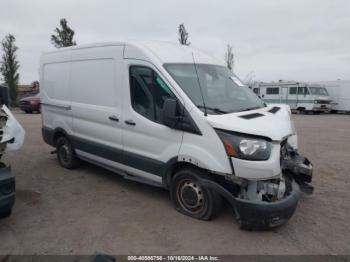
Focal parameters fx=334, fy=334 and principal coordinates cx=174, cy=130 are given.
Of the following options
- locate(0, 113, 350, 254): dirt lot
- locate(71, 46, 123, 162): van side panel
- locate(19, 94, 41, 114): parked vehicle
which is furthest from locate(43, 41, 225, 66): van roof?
locate(19, 94, 41, 114): parked vehicle

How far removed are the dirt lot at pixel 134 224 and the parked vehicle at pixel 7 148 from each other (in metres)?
0.46

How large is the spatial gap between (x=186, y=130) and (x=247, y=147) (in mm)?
845

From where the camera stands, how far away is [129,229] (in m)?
4.21

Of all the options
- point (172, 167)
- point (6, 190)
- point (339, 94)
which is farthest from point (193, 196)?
point (339, 94)

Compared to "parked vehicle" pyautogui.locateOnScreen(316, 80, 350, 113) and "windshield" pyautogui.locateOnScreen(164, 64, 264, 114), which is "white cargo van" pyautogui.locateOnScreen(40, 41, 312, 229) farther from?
"parked vehicle" pyautogui.locateOnScreen(316, 80, 350, 113)

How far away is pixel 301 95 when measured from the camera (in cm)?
2814

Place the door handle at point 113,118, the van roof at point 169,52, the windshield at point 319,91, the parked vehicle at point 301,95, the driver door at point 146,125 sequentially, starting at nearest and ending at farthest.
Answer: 1. the driver door at point 146,125
2. the van roof at point 169,52
3. the door handle at point 113,118
4. the parked vehicle at point 301,95
5. the windshield at point 319,91

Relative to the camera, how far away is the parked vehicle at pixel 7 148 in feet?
12.4

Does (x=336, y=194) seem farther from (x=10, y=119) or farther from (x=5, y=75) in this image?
(x=5, y=75)

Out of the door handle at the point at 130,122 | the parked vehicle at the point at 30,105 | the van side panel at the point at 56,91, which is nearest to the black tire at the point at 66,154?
the van side panel at the point at 56,91

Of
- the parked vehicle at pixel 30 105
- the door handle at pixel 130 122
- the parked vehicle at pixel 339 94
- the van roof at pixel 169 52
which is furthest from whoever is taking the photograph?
the parked vehicle at pixel 339 94

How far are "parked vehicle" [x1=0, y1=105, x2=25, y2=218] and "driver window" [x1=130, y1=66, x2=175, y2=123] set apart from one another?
1656 millimetres

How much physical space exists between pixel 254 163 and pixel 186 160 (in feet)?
3.00

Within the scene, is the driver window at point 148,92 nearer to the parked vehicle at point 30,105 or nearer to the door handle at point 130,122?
the door handle at point 130,122
